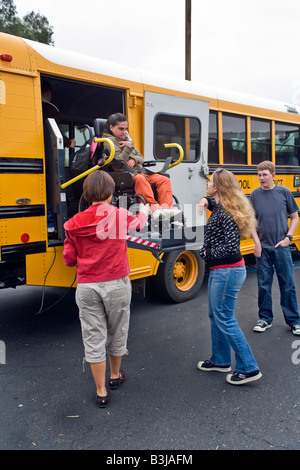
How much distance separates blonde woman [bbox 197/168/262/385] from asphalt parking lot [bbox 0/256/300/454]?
33cm

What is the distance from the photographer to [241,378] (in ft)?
10.9

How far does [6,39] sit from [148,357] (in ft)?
11.2

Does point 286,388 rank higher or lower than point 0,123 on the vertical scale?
lower

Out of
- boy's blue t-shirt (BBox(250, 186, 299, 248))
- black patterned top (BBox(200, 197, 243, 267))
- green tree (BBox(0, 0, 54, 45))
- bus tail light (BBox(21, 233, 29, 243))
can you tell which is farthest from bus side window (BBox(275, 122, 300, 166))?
green tree (BBox(0, 0, 54, 45))

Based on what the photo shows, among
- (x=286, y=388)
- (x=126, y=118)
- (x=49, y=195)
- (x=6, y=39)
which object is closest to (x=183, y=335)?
(x=286, y=388)

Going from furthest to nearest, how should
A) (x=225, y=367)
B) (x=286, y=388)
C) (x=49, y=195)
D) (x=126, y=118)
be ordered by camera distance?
(x=126, y=118), (x=49, y=195), (x=225, y=367), (x=286, y=388)

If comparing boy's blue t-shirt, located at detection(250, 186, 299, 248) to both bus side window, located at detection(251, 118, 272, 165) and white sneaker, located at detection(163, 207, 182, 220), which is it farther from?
bus side window, located at detection(251, 118, 272, 165)

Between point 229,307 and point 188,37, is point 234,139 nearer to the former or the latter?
point 229,307

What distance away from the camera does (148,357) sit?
3863 mm

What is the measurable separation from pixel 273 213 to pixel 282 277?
2.32 feet

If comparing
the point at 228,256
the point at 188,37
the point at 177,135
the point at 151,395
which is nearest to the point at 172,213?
the point at 177,135

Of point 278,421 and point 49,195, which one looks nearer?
point 278,421
